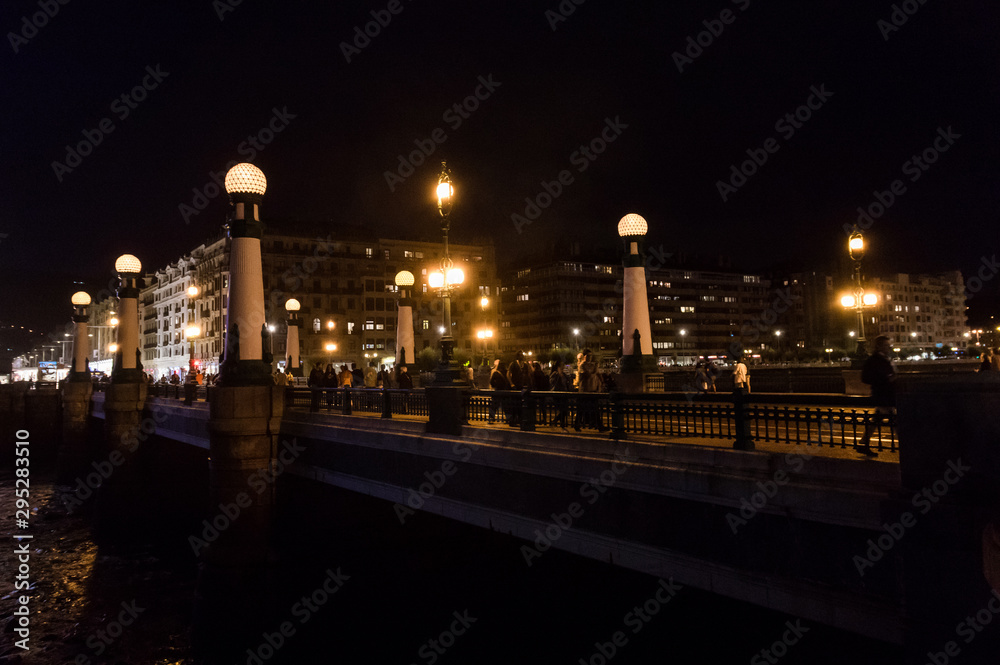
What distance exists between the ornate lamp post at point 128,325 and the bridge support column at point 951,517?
26.7 metres

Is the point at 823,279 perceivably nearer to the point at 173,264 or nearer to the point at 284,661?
the point at 173,264

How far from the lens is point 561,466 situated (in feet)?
28.3

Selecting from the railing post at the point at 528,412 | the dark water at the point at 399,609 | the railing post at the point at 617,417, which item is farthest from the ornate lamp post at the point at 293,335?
the railing post at the point at 617,417

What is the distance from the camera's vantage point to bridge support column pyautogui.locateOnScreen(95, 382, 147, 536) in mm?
22781

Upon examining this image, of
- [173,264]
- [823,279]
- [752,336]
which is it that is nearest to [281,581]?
[173,264]

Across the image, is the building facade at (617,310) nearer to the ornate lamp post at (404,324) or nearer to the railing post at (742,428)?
the ornate lamp post at (404,324)

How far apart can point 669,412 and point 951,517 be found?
3.62 metres

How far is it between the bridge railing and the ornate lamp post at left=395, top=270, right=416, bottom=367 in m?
7.58

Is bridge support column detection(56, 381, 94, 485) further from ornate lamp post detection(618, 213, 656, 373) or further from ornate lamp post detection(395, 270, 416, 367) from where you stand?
ornate lamp post detection(618, 213, 656, 373)

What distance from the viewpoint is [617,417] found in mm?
8711

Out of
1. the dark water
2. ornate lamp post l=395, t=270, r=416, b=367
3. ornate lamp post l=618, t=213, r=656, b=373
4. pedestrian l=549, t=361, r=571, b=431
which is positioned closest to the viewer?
pedestrian l=549, t=361, r=571, b=431

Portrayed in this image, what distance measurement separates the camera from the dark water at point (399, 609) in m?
11.4

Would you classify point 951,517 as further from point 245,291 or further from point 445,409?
point 245,291

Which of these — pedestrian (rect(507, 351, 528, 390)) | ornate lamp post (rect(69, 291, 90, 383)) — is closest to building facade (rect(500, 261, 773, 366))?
ornate lamp post (rect(69, 291, 90, 383))
